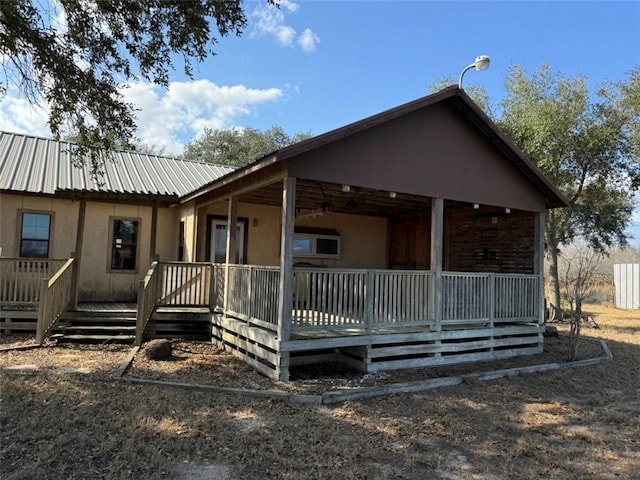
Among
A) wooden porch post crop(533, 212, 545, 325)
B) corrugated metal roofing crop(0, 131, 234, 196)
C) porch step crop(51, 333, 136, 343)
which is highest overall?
corrugated metal roofing crop(0, 131, 234, 196)

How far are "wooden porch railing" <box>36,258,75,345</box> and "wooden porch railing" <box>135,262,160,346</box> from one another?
1511 mm

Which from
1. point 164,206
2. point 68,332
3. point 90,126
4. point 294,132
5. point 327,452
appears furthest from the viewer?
point 294,132

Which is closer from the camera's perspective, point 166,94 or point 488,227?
point 166,94

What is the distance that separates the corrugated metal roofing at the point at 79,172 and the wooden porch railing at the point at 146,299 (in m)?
1.95

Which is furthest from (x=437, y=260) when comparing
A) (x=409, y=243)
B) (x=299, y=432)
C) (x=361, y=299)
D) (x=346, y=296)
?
(x=409, y=243)

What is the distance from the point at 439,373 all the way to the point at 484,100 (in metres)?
12.0

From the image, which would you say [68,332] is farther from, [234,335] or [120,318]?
[234,335]

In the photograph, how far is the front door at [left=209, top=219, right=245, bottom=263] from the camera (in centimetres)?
1065

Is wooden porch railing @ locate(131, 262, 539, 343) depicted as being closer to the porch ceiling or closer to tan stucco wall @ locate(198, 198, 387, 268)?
tan stucco wall @ locate(198, 198, 387, 268)

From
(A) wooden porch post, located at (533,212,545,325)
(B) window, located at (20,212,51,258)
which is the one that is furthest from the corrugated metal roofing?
(A) wooden porch post, located at (533,212,545,325)

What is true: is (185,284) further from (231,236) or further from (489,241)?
(489,241)

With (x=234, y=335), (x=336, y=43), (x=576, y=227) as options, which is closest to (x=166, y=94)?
(x=234, y=335)

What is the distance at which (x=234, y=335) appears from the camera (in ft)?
26.2

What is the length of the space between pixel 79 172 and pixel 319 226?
239 inches
